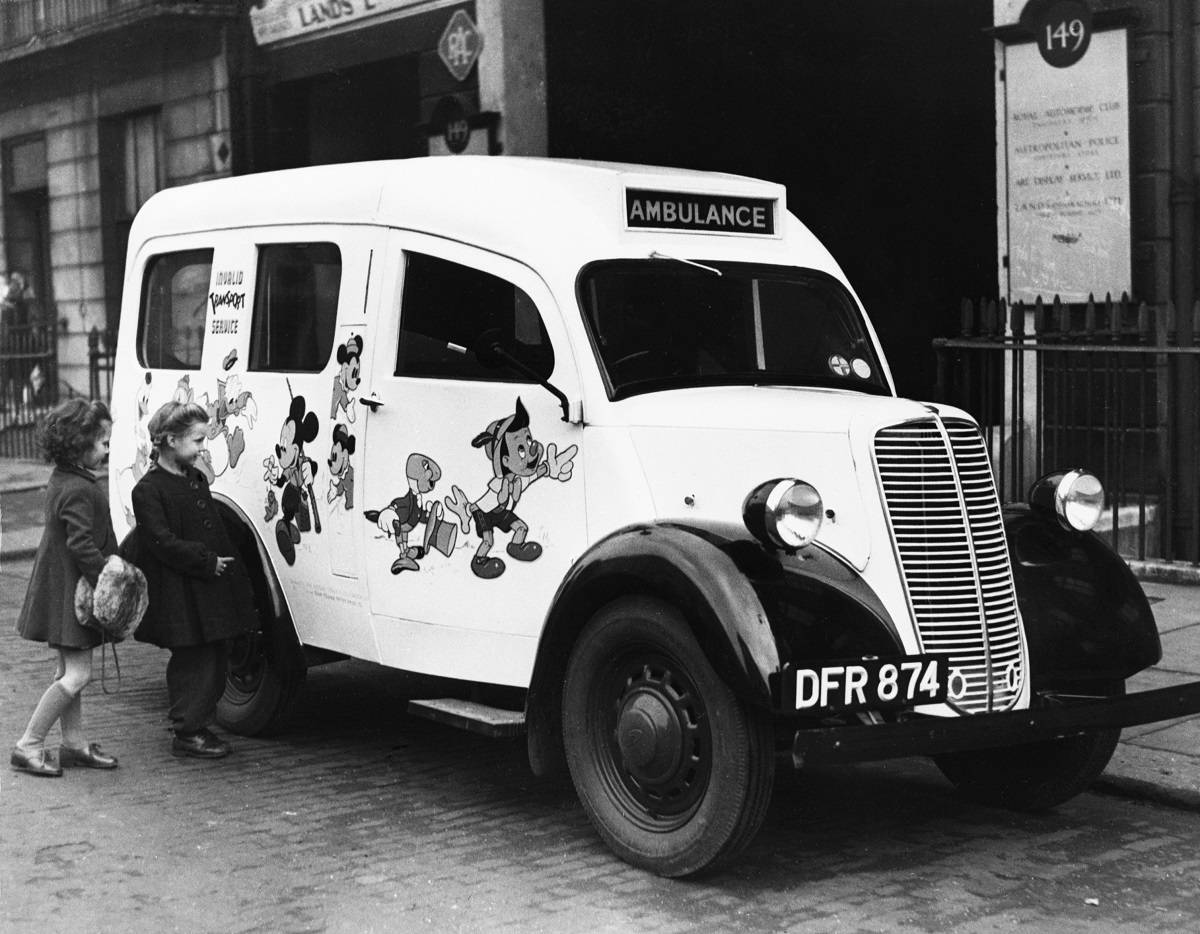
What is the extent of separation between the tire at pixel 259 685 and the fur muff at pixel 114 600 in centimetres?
69

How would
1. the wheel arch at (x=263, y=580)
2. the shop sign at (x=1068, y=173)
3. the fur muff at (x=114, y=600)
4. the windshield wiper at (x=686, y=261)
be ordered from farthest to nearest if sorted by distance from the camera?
1. the shop sign at (x=1068, y=173)
2. the wheel arch at (x=263, y=580)
3. the fur muff at (x=114, y=600)
4. the windshield wiper at (x=686, y=261)

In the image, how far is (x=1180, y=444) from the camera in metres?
11.1

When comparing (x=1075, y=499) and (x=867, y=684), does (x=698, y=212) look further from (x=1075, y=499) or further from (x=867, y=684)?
(x=867, y=684)

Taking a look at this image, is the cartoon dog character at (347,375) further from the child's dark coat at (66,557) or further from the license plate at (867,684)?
the license plate at (867,684)

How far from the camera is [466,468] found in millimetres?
6434

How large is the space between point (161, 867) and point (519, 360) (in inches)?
83.3

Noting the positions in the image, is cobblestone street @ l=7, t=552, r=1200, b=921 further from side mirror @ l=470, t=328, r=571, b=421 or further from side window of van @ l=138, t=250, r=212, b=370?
side window of van @ l=138, t=250, r=212, b=370

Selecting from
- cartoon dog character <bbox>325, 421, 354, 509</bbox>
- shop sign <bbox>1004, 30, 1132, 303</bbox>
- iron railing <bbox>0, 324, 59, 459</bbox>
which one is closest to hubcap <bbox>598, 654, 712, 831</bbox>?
cartoon dog character <bbox>325, 421, 354, 509</bbox>

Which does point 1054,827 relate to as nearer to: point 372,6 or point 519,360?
point 519,360

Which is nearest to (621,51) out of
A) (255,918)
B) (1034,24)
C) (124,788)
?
(1034,24)

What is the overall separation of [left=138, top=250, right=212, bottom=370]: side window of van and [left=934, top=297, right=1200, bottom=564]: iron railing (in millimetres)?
4893

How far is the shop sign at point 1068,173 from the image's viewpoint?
1134 cm

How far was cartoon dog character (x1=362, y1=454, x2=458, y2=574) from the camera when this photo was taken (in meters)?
6.55

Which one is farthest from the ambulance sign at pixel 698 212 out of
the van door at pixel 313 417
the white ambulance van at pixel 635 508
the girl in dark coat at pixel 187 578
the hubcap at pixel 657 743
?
the girl in dark coat at pixel 187 578
